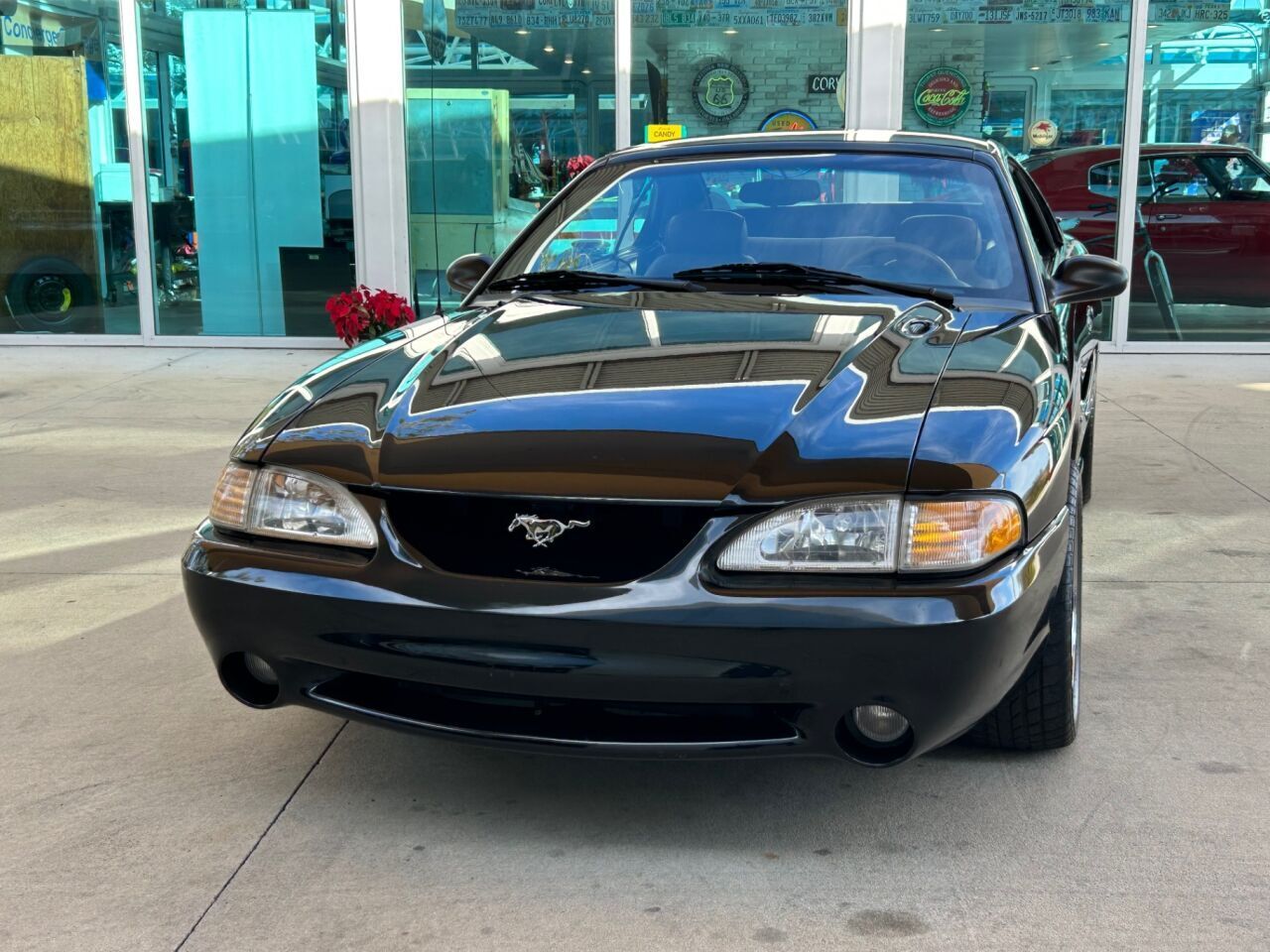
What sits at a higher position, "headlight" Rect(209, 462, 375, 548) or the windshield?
the windshield

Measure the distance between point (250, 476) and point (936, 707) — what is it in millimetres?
1404

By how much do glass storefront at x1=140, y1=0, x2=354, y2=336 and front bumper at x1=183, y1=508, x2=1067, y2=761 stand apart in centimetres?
855

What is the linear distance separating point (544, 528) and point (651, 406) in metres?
0.36

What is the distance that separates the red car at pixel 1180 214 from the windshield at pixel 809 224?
682 centimetres

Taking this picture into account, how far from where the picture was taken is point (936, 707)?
241 centimetres

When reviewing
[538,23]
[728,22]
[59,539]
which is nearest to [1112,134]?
[728,22]

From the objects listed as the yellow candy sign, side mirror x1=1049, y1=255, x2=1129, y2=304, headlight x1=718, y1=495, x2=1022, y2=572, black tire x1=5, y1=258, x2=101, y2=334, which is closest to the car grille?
headlight x1=718, y1=495, x2=1022, y2=572

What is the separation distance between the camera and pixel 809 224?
148 inches

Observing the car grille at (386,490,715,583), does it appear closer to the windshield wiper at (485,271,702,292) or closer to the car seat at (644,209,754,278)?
the windshield wiper at (485,271,702,292)

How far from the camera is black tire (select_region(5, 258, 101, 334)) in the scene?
11.1 m

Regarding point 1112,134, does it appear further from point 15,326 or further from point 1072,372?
point 15,326

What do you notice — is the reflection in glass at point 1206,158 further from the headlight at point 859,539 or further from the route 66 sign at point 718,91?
the headlight at point 859,539

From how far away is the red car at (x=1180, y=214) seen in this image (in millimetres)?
10039

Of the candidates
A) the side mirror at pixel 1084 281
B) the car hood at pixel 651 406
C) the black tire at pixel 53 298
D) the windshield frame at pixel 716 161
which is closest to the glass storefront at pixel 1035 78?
the windshield frame at pixel 716 161
